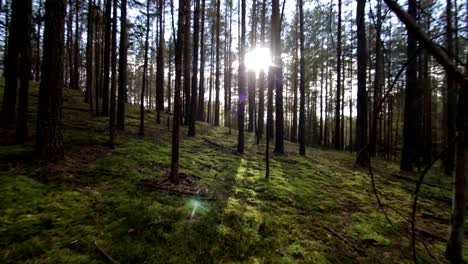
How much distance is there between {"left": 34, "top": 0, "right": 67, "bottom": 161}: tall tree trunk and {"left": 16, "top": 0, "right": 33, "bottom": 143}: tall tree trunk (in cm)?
155

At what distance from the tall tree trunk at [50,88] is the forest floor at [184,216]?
15.7 inches

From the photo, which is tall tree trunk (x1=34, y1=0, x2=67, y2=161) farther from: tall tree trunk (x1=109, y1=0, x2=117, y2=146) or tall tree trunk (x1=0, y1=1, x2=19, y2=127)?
tall tree trunk (x1=0, y1=1, x2=19, y2=127)

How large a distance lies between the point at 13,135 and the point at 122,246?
6.03 meters

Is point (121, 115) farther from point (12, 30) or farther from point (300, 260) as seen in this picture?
point (300, 260)

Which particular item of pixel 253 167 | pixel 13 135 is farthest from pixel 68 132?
pixel 253 167

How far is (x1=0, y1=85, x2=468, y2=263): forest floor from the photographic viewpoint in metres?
3.02

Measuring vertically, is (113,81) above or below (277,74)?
below

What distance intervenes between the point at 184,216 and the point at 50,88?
3.96 meters

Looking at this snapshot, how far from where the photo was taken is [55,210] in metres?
3.48

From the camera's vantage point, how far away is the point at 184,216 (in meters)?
3.84

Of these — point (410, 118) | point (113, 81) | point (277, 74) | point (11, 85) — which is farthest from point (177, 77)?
point (410, 118)

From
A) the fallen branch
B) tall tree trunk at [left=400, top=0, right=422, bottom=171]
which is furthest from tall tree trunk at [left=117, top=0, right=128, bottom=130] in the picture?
tall tree trunk at [left=400, top=0, right=422, bottom=171]

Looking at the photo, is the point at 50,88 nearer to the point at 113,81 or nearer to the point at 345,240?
the point at 113,81

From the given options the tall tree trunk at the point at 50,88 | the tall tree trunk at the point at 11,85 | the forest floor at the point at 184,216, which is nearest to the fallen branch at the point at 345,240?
the forest floor at the point at 184,216
